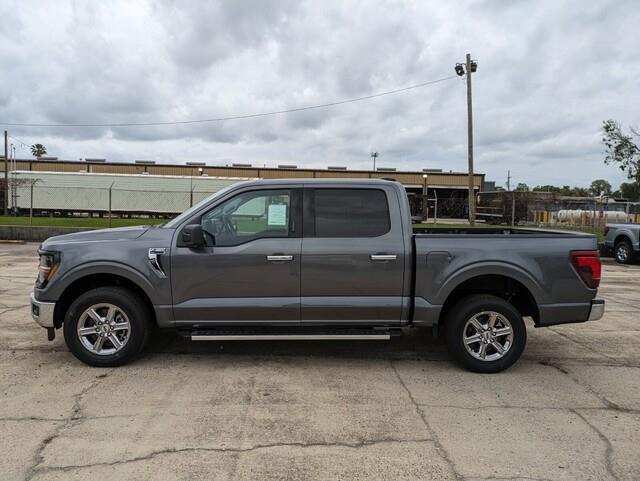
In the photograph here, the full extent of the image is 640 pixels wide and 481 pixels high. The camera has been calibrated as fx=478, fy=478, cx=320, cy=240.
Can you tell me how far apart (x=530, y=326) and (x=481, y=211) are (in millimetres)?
27243

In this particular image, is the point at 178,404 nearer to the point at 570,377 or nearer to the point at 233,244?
the point at 233,244

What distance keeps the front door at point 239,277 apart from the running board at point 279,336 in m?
0.11

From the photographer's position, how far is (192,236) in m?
4.45

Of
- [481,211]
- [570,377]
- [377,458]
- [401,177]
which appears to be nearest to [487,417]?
[377,458]

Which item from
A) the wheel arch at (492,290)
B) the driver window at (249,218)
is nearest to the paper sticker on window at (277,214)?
the driver window at (249,218)

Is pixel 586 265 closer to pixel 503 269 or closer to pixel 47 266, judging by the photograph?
pixel 503 269

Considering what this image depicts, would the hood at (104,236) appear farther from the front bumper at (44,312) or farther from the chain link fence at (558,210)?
the chain link fence at (558,210)

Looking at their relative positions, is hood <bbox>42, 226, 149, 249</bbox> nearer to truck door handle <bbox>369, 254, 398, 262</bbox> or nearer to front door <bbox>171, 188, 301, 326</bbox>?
front door <bbox>171, 188, 301, 326</bbox>

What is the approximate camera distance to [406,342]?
575cm

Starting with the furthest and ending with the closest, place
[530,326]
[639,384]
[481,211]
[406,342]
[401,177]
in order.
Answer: [401,177], [481,211], [530,326], [406,342], [639,384]

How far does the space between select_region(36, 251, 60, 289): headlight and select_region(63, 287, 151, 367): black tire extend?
36cm

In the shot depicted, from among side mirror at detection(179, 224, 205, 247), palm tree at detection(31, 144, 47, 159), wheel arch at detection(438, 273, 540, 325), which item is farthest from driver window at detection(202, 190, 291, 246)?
palm tree at detection(31, 144, 47, 159)

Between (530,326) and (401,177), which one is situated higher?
(401,177)

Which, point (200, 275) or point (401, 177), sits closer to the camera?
point (200, 275)
